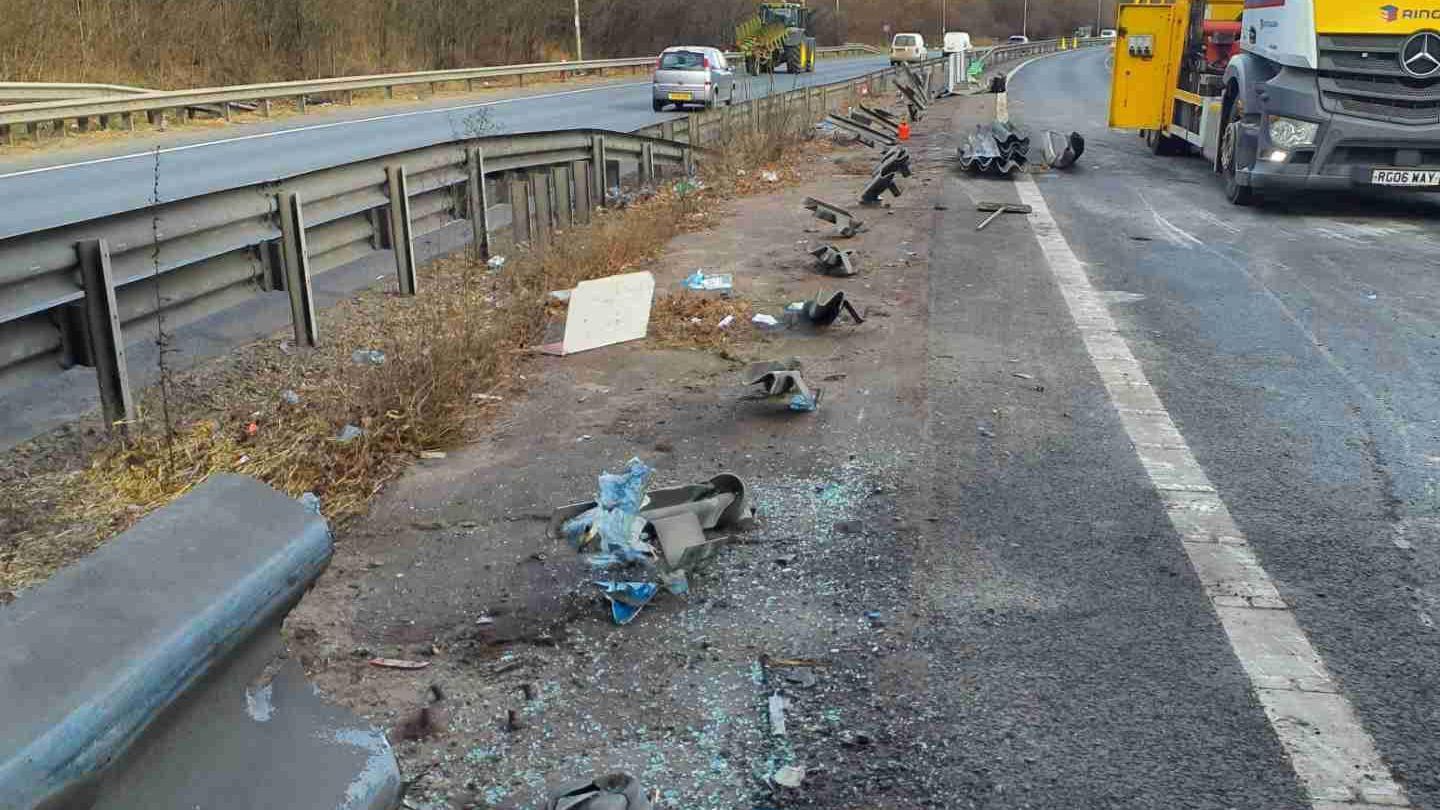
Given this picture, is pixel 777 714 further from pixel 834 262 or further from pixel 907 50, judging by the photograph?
pixel 907 50

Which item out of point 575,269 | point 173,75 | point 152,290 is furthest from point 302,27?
point 152,290

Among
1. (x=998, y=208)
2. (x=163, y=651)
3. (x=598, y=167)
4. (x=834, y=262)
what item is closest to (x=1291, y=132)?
(x=998, y=208)

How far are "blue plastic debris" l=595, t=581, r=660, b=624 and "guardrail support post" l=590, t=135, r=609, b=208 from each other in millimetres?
9374

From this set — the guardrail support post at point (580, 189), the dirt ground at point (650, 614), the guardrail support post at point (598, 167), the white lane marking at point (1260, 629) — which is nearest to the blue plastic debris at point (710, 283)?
the dirt ground at point (650, 614)

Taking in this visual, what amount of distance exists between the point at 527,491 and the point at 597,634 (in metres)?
1.41

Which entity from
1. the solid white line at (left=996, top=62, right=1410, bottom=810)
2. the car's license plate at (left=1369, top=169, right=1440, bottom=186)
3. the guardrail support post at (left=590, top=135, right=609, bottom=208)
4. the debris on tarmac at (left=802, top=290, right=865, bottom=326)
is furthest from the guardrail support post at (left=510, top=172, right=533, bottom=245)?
the car's license plate at (left=1369, top=169, right=1440, bottom=186)

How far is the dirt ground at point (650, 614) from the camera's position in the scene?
10.5 feet

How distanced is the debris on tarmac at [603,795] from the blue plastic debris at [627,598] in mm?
1052

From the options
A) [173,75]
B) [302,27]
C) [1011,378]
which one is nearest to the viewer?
[1011,378]

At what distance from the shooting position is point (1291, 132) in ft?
43.7

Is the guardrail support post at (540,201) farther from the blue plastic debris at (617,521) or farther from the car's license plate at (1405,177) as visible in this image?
the car's license plate at (1405,177)

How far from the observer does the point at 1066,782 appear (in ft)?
10.1

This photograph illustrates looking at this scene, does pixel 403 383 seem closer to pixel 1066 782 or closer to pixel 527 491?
pixel 527 491

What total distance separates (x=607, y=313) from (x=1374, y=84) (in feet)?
30.9
